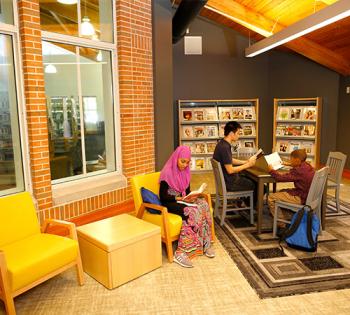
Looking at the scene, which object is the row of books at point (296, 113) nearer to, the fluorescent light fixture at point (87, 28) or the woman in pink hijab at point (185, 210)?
the woman in pink hijab at point (185, 210)

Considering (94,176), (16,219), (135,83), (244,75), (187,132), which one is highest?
(244,75)

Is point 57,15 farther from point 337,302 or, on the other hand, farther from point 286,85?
point 286,85

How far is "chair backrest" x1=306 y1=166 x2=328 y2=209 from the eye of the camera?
3.35 m

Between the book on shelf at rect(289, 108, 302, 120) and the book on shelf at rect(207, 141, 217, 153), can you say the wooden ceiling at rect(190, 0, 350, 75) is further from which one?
the book on shelf at rect(207, 141, 217, 153)

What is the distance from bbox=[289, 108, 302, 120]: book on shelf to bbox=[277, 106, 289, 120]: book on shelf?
0.09 m

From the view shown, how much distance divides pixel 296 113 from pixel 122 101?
4.64m

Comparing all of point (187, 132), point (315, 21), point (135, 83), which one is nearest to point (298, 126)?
point (187, 132)

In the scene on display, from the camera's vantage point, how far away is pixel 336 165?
4773 millimetres

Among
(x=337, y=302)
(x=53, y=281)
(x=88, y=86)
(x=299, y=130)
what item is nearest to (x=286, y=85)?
(x=299, y=130)

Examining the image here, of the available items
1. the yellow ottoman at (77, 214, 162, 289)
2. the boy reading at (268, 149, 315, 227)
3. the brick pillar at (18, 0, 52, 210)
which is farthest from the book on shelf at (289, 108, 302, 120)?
the brick pillar at (18, 0, 52, 210)

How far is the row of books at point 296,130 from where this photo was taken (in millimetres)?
7266

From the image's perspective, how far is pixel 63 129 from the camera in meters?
4.18

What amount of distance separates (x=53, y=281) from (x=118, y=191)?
1657mm

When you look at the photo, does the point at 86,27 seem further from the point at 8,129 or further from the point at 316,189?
the point at 316,189
